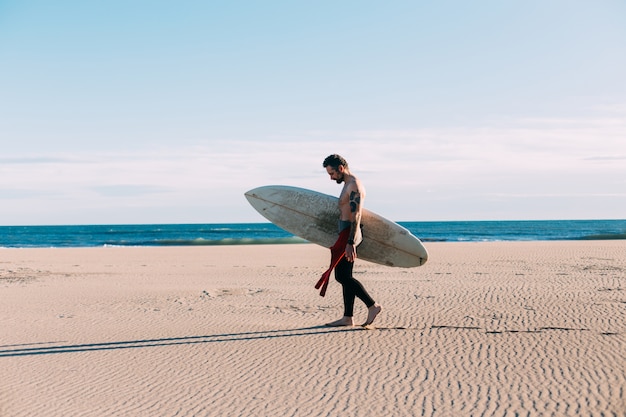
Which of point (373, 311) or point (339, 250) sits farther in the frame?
point (373, 311)

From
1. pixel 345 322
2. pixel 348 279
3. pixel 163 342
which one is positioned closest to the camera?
pixel 163 342

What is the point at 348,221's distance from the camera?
691 centimetres

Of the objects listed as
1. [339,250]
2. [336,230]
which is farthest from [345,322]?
[336,230]

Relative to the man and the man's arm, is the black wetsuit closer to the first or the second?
the man

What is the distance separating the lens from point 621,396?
14.9 feet

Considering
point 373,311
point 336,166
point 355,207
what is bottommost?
point 373,311

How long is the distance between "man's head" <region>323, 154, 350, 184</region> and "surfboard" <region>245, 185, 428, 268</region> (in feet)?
3.89

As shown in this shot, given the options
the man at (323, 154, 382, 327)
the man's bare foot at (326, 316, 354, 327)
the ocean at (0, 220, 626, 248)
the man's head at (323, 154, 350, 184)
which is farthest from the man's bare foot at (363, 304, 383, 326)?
the ocean at (0, 220, 626, 248)

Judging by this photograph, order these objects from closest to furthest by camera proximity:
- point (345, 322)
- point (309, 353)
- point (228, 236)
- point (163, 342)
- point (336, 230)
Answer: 1. point (309, 353)
2. point (163, 342)
3. point (345, 322)
4. point (336, 230)
5. point (228, 236)

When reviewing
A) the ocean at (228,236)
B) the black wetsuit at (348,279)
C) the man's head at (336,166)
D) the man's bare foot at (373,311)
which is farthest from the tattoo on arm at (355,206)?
the ocean at (228,236)

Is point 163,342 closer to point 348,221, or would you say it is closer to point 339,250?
point 339,250

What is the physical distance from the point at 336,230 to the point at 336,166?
140 centimetres

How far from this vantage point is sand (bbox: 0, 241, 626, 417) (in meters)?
4.50

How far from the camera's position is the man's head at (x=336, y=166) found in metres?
6.92
